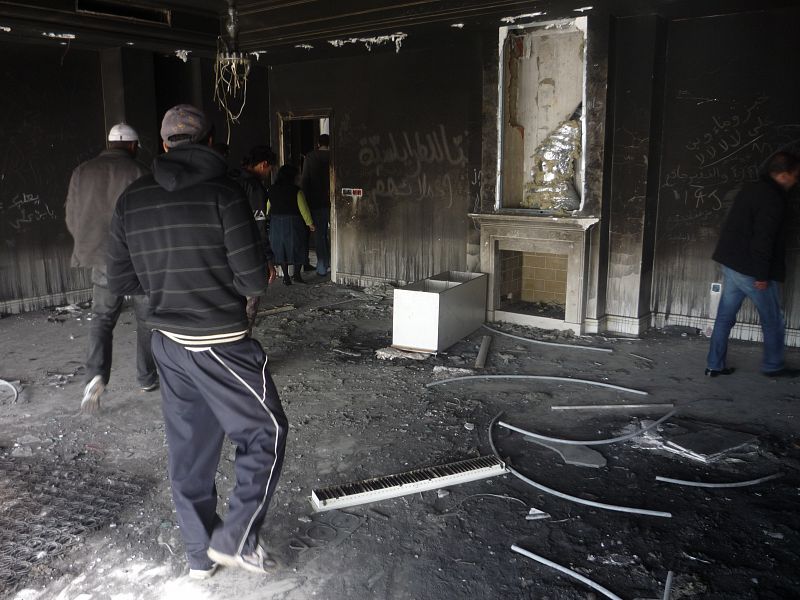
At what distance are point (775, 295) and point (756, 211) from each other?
2.29 feet

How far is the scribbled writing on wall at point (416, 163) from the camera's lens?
8211mm

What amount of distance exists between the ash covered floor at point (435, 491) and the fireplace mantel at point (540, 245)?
74 centimetres

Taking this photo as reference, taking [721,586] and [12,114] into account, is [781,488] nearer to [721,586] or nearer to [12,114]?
[721,586]

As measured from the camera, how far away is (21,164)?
7.55 metres

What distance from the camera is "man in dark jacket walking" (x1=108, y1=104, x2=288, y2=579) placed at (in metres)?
2.63

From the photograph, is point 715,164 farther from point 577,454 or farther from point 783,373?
point 577,454

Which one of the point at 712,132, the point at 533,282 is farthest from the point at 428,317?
the point at 712,132

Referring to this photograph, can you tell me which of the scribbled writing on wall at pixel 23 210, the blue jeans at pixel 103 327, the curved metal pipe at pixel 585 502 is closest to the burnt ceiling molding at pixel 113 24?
the scribbled writing on wall at pixel 23 210

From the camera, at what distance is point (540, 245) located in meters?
6.95

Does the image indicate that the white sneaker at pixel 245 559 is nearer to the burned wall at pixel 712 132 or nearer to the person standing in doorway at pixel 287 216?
the burned wall at pixel 712 132

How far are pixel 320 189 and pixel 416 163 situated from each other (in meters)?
1.92

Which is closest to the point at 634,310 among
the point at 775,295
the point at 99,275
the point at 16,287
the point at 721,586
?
the point at 775,295

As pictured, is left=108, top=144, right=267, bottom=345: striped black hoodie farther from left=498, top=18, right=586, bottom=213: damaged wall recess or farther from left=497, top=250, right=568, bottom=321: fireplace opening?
left=497, top=250, right=568, bottom=321: fireplace opening

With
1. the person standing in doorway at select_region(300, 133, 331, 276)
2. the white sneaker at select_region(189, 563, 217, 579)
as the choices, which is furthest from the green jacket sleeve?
the white sneaker at select_region(189, 563, 217, 579)
